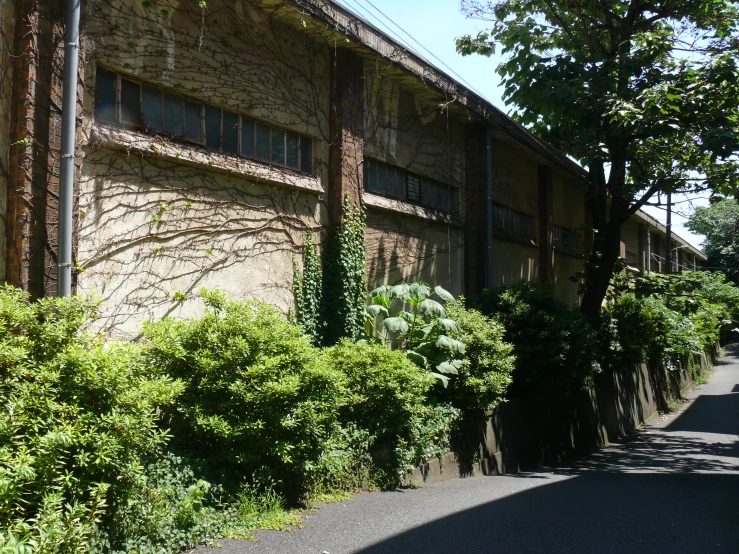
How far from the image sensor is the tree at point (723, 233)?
155ft

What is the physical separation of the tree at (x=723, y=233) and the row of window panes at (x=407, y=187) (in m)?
36.9

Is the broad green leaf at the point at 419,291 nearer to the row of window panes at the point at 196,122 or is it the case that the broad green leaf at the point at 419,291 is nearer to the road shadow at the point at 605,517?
the row of window panes at the point at 196,122

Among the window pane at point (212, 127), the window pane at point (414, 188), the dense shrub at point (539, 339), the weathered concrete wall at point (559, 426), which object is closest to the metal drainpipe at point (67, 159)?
the window pane at point (212, 127)

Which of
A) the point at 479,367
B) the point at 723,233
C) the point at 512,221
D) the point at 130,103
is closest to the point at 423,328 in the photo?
the point at 479,367

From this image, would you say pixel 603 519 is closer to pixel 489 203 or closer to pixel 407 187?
pixel 407 187

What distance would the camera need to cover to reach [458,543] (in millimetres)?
6121

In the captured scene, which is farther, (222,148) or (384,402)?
(222,148)

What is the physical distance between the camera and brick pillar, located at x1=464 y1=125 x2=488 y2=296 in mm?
15031

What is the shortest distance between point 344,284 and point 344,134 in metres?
2.38

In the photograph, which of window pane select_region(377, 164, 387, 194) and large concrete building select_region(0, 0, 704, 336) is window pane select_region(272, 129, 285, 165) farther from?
window pane select_region(377, 164, 387, 194)

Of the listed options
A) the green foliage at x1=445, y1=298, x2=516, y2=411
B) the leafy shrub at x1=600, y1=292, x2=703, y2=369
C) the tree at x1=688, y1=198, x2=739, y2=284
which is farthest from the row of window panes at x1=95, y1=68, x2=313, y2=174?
the tree at x1=688, y1=198, x2=739, y2=284

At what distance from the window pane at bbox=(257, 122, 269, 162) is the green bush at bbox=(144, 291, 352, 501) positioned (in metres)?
3.59

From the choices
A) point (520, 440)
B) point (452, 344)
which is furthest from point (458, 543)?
point (520, 440)

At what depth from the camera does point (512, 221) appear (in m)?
17.8
